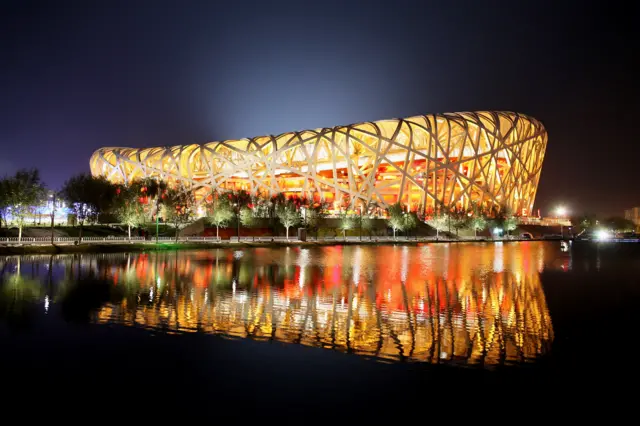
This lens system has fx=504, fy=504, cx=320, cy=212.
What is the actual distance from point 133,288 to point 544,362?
12188mm

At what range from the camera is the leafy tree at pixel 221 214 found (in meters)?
50.4

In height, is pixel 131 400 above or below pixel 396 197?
below

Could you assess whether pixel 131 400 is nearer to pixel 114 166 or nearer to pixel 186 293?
pixel 186 293

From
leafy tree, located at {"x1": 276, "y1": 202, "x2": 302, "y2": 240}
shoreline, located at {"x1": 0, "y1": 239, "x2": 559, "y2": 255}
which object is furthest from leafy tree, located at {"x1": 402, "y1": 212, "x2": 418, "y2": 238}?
shoreline, located at {"x1": 0, "y1": 239, "x2": 559, "y2": 255}

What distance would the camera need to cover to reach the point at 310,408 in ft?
20.0

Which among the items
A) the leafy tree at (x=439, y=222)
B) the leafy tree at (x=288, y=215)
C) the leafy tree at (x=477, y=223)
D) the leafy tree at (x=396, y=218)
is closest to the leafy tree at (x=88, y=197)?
the leafy tree at (x=288, y=215)

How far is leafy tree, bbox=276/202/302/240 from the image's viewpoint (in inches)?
2167

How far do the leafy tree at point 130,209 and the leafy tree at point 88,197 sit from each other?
7.24 metres

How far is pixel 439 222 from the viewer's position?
67.6 m

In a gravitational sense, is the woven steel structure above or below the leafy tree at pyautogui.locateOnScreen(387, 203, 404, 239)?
above

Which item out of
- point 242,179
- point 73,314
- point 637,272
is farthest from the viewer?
point 242,179

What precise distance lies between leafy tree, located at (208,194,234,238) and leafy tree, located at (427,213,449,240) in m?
28.1

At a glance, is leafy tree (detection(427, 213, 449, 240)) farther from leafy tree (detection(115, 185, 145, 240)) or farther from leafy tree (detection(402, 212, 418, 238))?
leafy tree (detection(115, 185, 145, 240))

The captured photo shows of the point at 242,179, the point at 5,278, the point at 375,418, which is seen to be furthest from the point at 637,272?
the point at 242,179
